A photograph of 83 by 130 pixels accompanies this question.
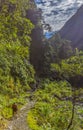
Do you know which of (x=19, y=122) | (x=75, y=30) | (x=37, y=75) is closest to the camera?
(x=19, y=122)

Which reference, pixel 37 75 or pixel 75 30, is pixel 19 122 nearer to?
pixel 37 75

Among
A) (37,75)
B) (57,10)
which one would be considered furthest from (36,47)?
(57,10)

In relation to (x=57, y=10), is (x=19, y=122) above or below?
below

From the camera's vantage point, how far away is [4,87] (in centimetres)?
3662

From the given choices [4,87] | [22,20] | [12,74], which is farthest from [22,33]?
[12,74]

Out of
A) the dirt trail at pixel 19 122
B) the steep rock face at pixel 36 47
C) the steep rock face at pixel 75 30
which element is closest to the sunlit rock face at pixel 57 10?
the steep rock face at pixel 75 30

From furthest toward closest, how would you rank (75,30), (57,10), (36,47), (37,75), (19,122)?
(57,10)
(75,30)
(36,47)
(37,75)
(19,122)

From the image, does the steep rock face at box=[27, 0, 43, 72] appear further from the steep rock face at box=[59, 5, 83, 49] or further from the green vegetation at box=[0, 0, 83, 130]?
the steep rock face at box=[59, 5, 83, 49]

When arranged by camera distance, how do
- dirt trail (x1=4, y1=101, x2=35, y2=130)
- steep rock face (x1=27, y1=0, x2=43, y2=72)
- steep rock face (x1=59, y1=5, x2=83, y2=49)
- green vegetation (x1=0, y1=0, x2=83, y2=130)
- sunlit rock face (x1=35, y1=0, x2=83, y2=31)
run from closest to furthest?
green vegetation (x1=0, y1=0, x2=83, y2=130)
dirt trail (x1=4, y1=101, x2=35, y2=130)
steep rock face (x1=27, y1=0, x2=43, y2=72)
steep rock face (x1=59, y1=5, x2=83, y2=49)
sunlit rock face (x1=35, y1=0, x2=83, y2=31)

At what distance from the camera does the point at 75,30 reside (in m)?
116

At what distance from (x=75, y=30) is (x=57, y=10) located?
55493mm

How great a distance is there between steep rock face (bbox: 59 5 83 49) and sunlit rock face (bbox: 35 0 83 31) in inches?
1479

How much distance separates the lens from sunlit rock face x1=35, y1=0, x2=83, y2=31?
16212cm

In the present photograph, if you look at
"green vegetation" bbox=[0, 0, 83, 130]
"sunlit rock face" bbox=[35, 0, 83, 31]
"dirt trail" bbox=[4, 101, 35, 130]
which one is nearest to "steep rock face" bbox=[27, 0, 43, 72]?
"green vegetation" bbox=[0, 0, 83, 130]
